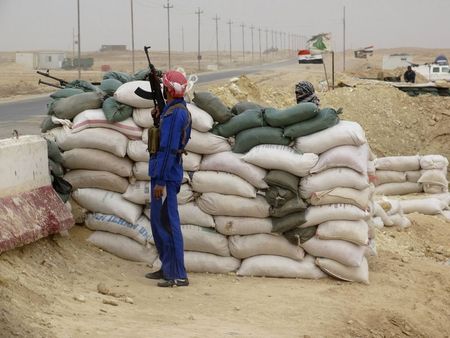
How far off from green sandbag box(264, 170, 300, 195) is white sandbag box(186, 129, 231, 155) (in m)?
0.47

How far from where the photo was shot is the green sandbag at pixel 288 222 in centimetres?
677

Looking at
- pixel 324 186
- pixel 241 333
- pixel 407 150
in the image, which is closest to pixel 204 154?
pixel 324 186

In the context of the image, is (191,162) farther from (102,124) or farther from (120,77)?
(120,77)

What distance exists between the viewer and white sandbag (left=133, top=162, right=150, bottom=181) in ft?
23.2

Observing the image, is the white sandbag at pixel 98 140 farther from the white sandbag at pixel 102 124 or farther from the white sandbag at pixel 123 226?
the white sandbag at pixel 123 226

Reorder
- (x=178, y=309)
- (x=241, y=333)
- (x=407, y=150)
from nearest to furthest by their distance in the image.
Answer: (x=241, y=333), (x=178, y=309), (x=407, y=150)

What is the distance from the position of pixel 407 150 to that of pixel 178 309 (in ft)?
49.7

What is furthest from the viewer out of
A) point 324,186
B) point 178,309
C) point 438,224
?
point 438,224

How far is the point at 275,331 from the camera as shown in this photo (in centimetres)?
541

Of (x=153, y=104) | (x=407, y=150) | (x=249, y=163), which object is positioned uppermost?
(x=153, y=104)

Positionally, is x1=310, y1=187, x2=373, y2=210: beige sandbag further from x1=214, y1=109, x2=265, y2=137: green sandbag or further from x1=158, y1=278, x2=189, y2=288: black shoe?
x1=158, y1=278, x2=189, y2=288: black shoe

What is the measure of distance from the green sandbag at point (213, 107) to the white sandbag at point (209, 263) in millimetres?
1098

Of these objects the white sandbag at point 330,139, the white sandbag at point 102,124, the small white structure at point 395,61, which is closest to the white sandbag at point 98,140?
the white sandbag at point 102,124

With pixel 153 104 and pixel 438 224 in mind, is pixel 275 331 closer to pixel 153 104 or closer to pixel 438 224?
pixel 153 104
